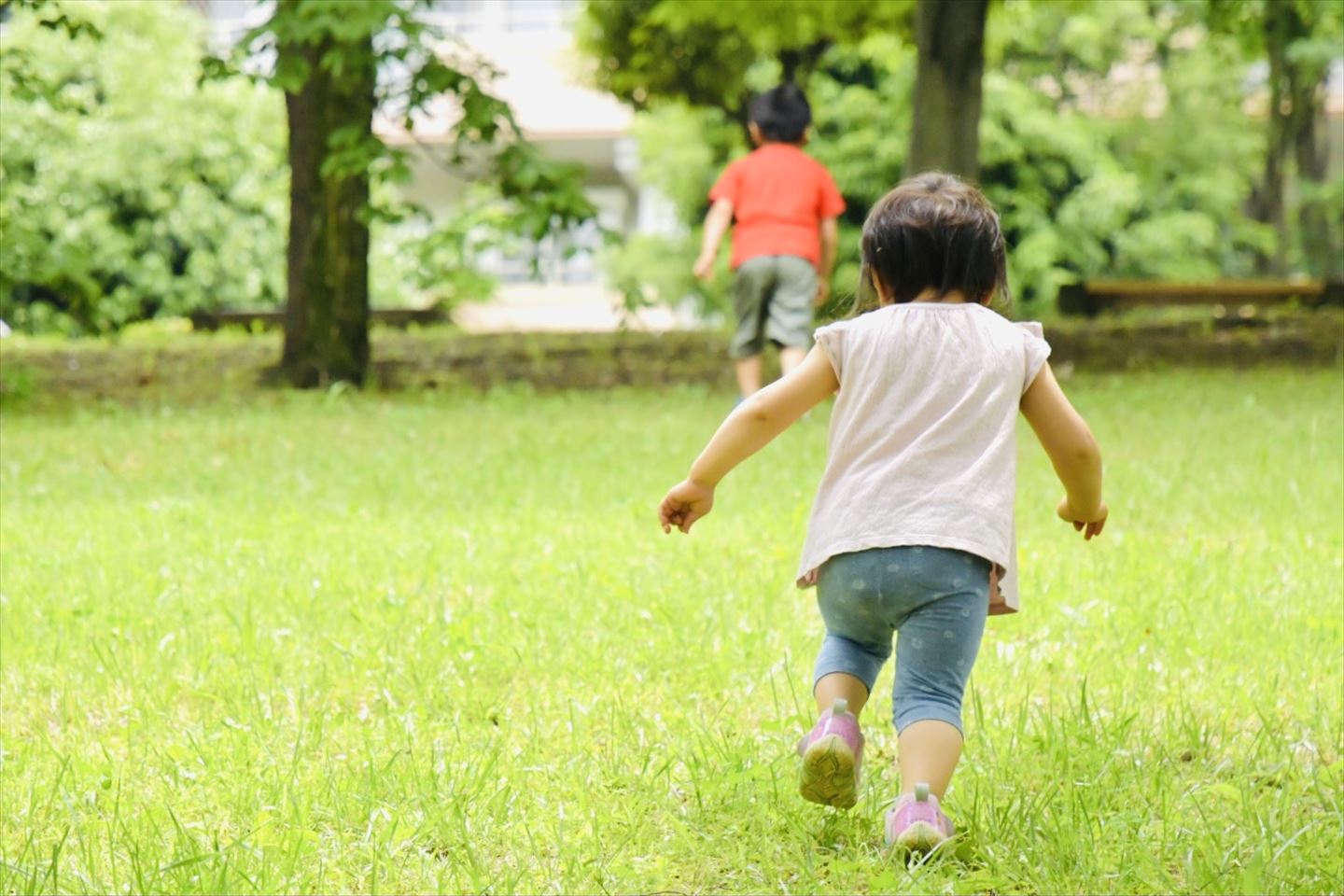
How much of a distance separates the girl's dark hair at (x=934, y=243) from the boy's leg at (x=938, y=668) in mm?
510

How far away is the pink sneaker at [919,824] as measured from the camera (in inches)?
112

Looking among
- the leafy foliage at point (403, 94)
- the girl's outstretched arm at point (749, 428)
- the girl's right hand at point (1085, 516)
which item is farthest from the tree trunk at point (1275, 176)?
the girl's outstretched arm at point (749, 428)

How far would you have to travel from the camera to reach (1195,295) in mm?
18469

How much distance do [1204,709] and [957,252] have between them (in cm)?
144

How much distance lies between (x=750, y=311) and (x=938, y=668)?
622 cm

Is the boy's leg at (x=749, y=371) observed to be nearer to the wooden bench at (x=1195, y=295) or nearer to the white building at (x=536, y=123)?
the wooden bench at (x=1195, y=295)

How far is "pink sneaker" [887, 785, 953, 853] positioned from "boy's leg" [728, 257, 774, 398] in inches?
240

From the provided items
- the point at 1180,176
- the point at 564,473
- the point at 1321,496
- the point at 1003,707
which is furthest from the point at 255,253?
the point at 1003,707

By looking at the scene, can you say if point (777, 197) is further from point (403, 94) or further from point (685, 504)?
point (685, 504)

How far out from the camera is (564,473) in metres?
7.44

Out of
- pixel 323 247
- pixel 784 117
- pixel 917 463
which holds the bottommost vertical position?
pixel 323 247

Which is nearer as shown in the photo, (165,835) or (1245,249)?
(165,835)

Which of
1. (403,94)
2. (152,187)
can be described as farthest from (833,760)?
(152,187)

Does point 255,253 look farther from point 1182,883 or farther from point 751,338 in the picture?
point 1182,883
